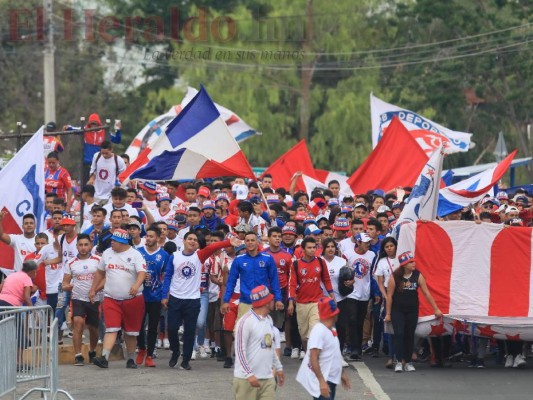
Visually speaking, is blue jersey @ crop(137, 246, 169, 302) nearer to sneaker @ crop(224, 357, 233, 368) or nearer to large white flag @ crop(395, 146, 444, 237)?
sneaker @ crop(224, 357, 233, 368)

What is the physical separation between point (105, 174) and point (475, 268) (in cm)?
708

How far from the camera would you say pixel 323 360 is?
12.7 meters

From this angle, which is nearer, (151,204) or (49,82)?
(151,204)

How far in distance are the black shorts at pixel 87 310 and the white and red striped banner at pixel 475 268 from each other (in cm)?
396

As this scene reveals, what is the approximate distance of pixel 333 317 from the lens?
12648mm

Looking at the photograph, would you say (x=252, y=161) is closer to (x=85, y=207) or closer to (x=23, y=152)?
(x=85, y=207)

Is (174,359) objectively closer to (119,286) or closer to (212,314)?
(119,286)

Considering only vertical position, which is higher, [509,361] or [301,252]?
[301,252]

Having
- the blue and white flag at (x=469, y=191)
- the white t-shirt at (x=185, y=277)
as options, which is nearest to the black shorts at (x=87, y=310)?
the white t-shirt at (x=185, y=277)

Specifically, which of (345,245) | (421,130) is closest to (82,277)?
(345,245)

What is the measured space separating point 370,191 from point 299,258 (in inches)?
314

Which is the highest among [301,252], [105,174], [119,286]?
[105,174]

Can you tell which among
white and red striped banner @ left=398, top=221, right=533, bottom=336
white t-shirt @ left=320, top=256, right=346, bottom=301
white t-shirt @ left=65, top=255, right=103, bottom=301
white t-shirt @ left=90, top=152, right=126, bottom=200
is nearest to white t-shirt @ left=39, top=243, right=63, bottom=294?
white t-shirt @ left=65, top=255, right=103, bottom=301

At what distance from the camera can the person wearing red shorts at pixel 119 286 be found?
56.7 feet
